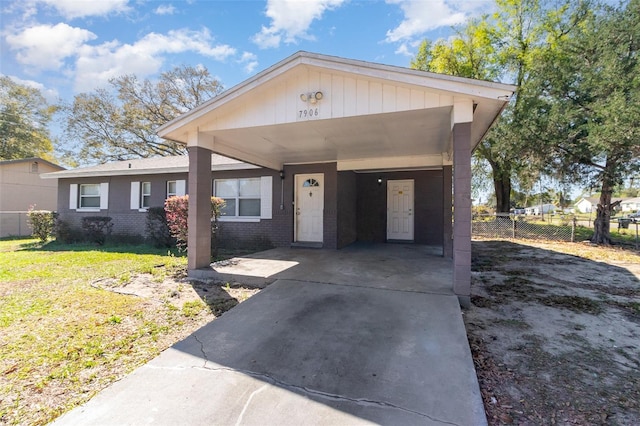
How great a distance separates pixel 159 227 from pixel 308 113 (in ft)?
24.8

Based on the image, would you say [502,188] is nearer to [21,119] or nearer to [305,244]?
[305,244]

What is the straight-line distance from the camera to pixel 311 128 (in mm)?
5309

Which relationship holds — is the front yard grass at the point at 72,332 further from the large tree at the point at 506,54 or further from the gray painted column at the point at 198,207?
the large tree at the point at 506,54

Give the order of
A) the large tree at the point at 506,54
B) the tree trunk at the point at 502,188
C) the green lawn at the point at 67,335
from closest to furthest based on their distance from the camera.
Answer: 1. the green lawn at the point at 67,335
2. the large tree at the point at 506,54
3. the tree trunk at the point at 502,188

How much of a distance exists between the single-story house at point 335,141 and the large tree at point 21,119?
80.9 ft

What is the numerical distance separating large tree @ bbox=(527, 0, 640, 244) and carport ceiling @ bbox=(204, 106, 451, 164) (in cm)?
668

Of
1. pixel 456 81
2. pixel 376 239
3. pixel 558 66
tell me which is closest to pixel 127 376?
pixel 456 81

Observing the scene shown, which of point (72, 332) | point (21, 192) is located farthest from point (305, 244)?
point (21, 192)

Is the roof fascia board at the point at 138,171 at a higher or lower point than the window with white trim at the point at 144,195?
higher

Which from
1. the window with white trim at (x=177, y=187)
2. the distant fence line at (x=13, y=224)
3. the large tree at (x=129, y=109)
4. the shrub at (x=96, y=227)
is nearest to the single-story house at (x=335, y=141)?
the window with white trim at (x=177, y=187)

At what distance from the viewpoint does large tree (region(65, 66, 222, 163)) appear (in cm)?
2159

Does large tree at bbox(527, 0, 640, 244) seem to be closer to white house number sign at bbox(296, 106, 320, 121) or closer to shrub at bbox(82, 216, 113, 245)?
white house number sign at bbox(296, 106, 320, 121)

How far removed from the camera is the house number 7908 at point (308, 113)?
4.68 m

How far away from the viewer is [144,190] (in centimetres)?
1116
